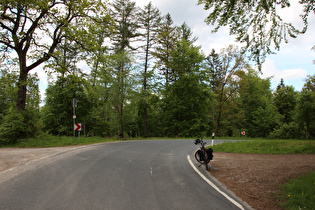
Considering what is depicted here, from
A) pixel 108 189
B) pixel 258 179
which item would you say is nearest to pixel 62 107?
pixel 108 189

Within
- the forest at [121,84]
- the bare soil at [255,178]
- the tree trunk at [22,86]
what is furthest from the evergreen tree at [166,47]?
the bare soil at [255,178]

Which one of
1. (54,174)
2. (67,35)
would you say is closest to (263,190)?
(54,174)

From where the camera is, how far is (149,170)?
6.97m

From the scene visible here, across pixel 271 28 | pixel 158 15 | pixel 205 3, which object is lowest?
pixel 271 28

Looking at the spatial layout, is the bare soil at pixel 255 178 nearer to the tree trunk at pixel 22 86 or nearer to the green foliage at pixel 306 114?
the tree trunk at pixel 22 86

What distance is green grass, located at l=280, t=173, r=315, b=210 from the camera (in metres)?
4.10

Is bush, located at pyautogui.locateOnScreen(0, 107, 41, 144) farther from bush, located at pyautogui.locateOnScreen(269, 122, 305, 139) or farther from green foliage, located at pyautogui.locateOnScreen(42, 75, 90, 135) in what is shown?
bush, located at pyautogui.locateOnScreen(269, 122, 305, 139)

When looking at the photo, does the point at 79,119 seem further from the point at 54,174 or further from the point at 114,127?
the point at 54,174

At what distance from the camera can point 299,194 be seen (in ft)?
14.9

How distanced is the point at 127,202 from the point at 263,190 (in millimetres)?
3440

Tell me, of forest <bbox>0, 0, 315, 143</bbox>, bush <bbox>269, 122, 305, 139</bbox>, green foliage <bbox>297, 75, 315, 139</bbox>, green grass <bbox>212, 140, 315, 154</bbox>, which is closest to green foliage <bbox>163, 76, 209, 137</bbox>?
forest <bbox>0, 0, 315, 143</bbox>

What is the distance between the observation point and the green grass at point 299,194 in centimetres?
410

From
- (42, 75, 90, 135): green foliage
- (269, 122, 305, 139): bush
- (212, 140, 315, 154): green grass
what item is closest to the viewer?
(212, 140, 315, 154): green grass

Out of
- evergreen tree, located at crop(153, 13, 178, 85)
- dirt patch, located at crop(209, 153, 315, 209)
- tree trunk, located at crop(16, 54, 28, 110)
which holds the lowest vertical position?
dirt patch, located at crop(209, 153, 315, 209)
